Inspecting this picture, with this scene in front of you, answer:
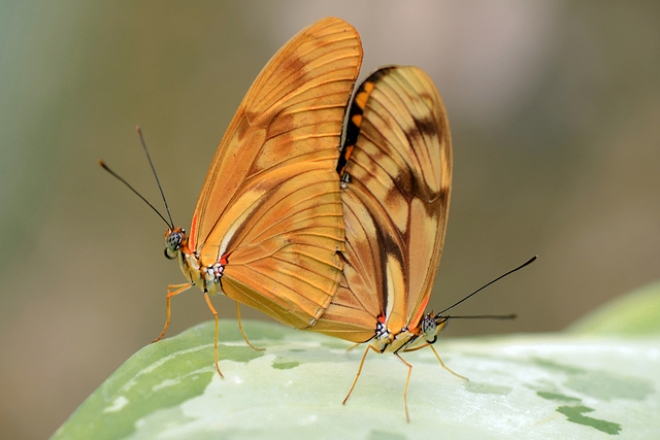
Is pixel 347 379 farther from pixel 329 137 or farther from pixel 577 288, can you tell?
pixel 577 288

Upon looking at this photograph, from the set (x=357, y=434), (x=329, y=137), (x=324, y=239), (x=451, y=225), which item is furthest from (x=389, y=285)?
(x=451, y=225)

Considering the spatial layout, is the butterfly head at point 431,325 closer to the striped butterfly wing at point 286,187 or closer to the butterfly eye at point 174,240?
the striped butterfly wing at point 286,187

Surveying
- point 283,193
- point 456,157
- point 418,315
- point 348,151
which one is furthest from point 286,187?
point 456,157

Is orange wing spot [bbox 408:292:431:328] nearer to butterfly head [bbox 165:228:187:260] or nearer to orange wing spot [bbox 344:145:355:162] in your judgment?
orange wing spot [bbox 344:145:355:162]

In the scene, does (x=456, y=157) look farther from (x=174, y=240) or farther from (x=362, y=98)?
(x=174, y=240)

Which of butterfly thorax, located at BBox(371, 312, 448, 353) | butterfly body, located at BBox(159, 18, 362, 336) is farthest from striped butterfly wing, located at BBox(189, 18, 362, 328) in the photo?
butterfly thorax, located at BBox(371, 312, 448, 353)

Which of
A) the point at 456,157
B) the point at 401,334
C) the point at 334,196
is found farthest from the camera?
the point at 456,157
